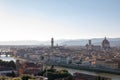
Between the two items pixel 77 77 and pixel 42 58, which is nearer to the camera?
pixel 77 77

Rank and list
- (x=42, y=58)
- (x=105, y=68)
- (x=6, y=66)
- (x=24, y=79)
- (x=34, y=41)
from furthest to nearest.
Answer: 1. (x=34, y=41)
2. (x=42, y=58)
3. (x=105, y=68)
4. (x=6, y=66)
5. (x=24, y=79)

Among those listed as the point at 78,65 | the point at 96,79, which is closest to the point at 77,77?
the point at 96,79

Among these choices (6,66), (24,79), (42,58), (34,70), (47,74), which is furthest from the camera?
(42,58)

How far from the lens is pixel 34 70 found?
15.5 m

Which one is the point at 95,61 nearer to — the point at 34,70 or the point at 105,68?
the point at 105,68

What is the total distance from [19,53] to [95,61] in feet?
53.8

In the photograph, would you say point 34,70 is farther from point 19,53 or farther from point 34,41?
point 34,41

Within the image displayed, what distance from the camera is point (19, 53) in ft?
127

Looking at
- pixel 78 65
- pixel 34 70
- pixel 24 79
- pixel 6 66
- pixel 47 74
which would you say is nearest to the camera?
pixel 24 79

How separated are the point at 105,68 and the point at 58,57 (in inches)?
331

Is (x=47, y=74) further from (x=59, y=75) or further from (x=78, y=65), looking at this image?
(x=78, y=65)

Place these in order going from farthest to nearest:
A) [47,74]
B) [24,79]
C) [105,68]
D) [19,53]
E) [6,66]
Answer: [19,53]
[105,68]
[6,66]
[47,74]
[24,79]

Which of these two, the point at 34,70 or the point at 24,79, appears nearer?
the point at 24,79

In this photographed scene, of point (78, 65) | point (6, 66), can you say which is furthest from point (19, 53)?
point (6, 66)
